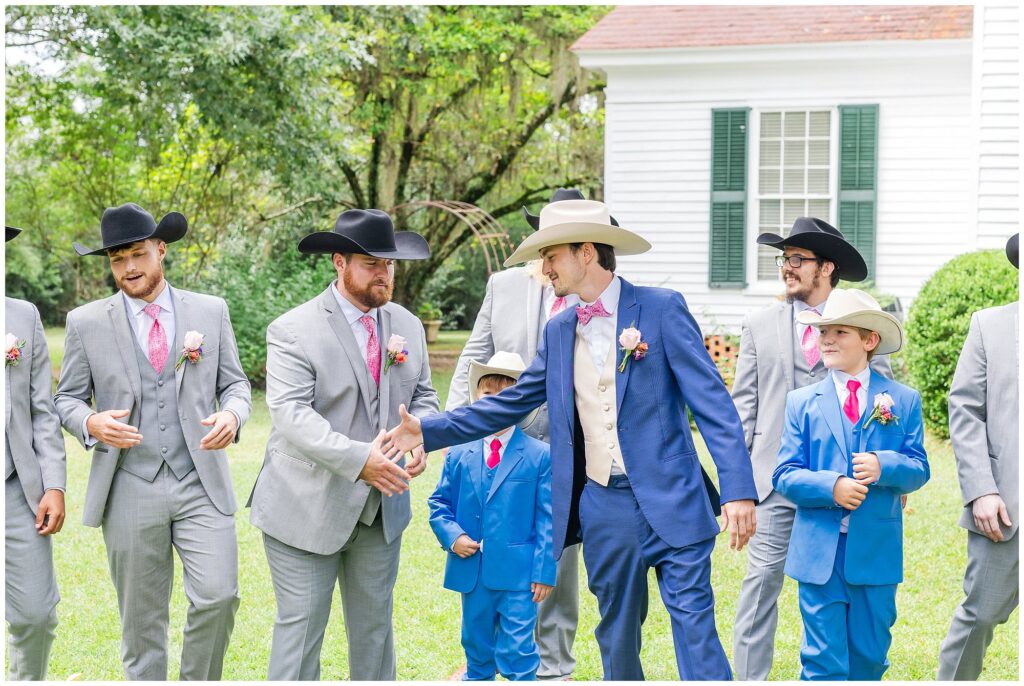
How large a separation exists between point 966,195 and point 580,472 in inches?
477

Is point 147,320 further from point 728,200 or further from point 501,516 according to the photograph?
point 728,200

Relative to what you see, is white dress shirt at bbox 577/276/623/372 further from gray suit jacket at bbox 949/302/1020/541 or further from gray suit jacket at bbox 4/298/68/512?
gray suit jacket at bbox 4/298/68/512

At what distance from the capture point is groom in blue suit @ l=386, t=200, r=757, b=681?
13.9ft

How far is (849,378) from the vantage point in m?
4.99

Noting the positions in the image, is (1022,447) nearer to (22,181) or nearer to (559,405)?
(559,405)

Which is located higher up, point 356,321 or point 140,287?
point 140,287

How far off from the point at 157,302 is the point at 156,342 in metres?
0.21

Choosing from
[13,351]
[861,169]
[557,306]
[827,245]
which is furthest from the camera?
[861,169]

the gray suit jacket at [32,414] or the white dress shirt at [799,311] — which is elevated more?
the white dress shirt at [799,311]

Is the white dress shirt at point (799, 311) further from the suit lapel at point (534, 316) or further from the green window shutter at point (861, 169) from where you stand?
the green window shutter at point (861, 169)

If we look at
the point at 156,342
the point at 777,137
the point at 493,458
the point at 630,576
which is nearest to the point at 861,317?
the point at 630,576

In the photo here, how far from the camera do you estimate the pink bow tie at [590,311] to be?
456cm

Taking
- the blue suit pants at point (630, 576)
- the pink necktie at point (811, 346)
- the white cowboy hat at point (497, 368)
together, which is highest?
the pink necktie at point (811, 346)

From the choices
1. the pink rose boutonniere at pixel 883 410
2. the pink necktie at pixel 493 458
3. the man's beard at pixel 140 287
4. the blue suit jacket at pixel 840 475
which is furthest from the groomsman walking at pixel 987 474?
the man's beard at pixel 140 287
